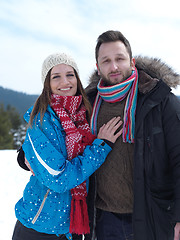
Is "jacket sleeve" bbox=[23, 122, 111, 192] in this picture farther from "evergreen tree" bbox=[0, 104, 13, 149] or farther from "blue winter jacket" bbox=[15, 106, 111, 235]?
"evergreen tree" bbox=[0, 104, 13, 149]

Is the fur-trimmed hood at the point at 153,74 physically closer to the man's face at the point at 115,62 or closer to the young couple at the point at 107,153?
the young couple at the point at 107,153

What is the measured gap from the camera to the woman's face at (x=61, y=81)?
2043mm

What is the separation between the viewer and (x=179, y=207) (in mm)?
1683

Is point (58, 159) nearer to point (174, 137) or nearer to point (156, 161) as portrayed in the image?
point (156, 161)

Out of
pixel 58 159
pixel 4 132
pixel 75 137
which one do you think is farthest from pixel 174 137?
pixel 4 132

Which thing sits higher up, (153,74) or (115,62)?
(115,62)

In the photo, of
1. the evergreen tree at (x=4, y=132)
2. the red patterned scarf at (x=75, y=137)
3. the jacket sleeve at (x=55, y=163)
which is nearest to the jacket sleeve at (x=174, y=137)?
the jacket sleeve at (x=55, y=163)

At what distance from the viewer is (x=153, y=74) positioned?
2.03 meters

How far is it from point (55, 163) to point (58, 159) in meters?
0.04

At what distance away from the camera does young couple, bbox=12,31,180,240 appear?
176 cm

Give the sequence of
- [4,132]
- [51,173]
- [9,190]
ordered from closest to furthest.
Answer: [51,173] < [9,190] < [4,132]

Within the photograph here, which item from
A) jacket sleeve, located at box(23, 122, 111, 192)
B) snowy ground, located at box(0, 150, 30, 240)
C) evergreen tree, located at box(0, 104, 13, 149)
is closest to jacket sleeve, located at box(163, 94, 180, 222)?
jacket sleeve, located at box(23, 122, 111, 192)

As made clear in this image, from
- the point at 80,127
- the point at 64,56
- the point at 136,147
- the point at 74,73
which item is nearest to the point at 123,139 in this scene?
the point at 136,147

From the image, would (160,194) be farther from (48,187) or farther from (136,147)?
(48,187)
